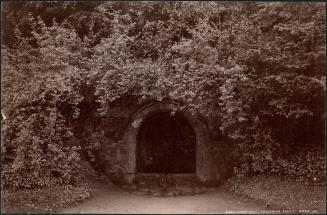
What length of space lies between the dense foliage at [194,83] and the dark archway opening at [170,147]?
2117mm

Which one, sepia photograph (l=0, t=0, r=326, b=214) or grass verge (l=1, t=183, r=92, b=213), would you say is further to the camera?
sepia photograph (l=0, t=0, r=326, b=214)

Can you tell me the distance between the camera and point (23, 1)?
43.4 feet

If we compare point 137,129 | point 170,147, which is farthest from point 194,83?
point 170,147

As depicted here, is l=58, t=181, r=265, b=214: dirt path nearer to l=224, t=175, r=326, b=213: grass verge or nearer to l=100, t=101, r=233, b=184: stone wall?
l=224, t=175, r=326, b=213: grass verge

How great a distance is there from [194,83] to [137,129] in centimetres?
252

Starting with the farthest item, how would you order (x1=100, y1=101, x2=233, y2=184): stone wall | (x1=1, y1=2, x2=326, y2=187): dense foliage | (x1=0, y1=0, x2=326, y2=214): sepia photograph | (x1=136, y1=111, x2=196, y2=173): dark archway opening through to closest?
(x1=136, y1=111, x2=196, y2=173): dark archway opening < (x1=100, y1=101, x2=233, y2=184): stone wall < (x1=1, y1=2, x2=326, y2=187): dense foliage < (x1=0, y1=0, x2=326, y2=214): sepia photograph

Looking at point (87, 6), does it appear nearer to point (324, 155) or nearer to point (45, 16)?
point (45, 16)

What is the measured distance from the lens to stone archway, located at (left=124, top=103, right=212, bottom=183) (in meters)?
12.1

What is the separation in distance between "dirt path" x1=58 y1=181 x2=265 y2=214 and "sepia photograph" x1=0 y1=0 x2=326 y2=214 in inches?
1.8

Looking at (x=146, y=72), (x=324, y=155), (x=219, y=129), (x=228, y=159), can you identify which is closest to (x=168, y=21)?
(x=146, y=72)

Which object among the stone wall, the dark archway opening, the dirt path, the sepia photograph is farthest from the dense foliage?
the dark archway opening

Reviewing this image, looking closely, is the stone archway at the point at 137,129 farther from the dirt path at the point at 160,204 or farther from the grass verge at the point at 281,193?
the grass verge at the point at 281,193

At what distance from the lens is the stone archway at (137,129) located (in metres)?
12.1

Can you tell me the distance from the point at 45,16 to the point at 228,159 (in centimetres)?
765
